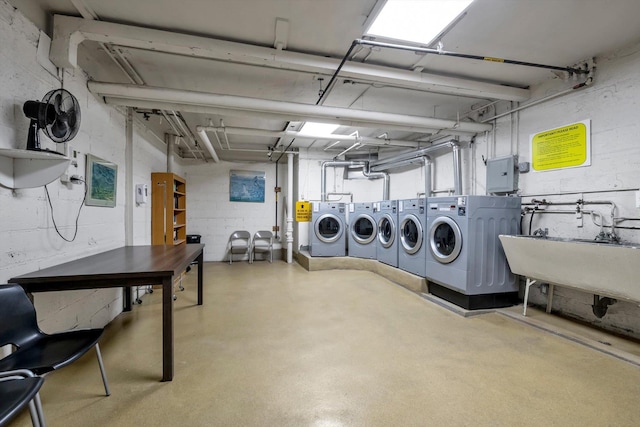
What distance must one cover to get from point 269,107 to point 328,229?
10.2 ft

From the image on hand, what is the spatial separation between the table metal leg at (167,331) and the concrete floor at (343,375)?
0.08 m

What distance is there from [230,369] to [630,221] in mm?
3598

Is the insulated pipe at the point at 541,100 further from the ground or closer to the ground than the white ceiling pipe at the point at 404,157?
further from the ground

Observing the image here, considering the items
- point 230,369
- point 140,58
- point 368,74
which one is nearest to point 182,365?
point 230,369

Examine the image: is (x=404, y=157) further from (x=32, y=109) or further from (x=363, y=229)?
(x=32, y=109)

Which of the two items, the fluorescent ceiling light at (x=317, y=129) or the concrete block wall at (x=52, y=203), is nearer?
the concrete block wall at (x=52, y=203)

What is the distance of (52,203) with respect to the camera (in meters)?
2.03

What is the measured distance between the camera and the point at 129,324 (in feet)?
8.97

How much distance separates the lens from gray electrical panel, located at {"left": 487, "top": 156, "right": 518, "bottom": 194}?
3.37m

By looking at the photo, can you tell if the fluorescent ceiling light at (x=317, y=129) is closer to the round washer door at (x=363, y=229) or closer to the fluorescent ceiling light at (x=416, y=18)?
the round washer door at (x=363, y=229)

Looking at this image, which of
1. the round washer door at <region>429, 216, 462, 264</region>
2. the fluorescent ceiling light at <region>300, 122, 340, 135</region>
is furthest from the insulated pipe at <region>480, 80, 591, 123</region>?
the fluorescent ceiling light at <region>300, 122, 340, 135</region>

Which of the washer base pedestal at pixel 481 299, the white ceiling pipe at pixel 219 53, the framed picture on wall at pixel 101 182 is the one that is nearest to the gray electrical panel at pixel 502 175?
the white ceiling pipe at pixel 219 53

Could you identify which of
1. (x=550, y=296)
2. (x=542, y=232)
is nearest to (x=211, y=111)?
(x=542, y=232)

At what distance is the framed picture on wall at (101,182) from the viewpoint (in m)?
2.50
